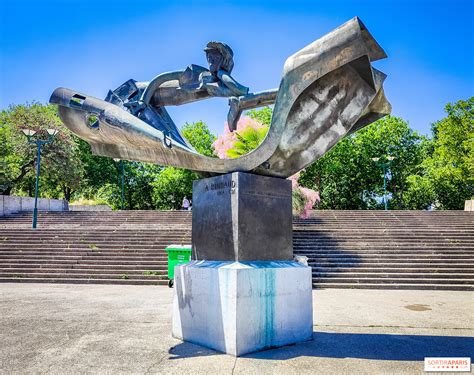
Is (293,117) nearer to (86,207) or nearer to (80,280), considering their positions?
(80,280)

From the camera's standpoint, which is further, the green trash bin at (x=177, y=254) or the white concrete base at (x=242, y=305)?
the green trash bin at (x=177, y=254)

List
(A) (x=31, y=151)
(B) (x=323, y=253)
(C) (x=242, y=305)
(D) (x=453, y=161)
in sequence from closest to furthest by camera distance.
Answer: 1. (C) (x=242, y=305)
2. (B) (x=323, y=253)
3. (A) (x=31, y=151)
4. (D) (x=453, y=161)

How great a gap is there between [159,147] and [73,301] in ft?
16.1

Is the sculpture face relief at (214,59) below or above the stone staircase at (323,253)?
above

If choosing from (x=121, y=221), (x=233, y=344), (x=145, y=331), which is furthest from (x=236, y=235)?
(x=121, y=221)

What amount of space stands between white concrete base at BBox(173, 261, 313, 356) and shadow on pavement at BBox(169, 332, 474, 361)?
12 cm

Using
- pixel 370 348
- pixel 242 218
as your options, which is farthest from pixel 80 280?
pixel 370 348

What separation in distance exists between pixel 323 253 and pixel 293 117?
10.4 m

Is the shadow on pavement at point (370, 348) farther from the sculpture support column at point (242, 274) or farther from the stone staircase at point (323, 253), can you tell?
the stone staircase at point (323, 253)

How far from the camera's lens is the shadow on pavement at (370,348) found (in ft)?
12.6

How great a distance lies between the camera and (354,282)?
11453 mm

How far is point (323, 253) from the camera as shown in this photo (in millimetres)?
14023

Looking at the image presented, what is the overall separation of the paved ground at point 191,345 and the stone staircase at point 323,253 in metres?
4.07

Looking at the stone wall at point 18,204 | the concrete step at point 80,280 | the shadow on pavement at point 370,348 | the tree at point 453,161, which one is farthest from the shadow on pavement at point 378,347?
the tree at point 453,161
